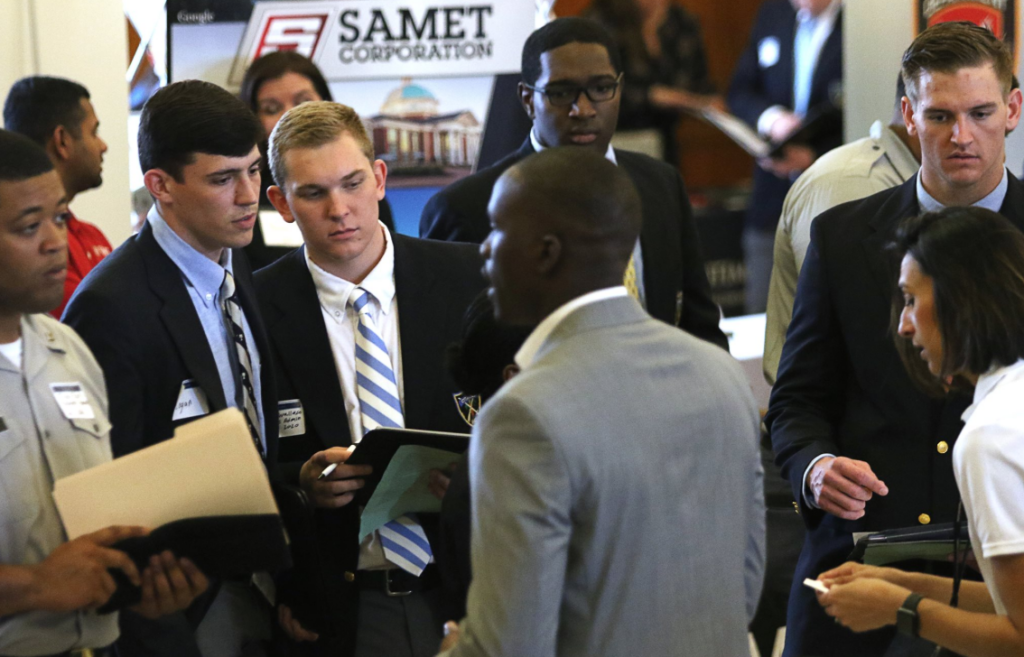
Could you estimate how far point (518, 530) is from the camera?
147cm

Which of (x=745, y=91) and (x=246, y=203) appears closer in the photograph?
(x=246, y=203)

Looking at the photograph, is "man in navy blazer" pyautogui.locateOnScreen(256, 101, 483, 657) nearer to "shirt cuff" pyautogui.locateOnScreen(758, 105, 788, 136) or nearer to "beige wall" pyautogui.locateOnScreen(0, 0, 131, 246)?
"beige wall" pyautogui.locateOnScreen(0, 0, 131, 246)

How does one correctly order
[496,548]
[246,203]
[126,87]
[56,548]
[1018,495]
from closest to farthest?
1. [496,548]
2. [1018,495]
3. [56,548]
4. [246,203]
5. [126,87]

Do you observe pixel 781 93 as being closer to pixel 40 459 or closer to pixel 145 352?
pixel 145 352

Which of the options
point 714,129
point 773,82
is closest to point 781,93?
point 773,82

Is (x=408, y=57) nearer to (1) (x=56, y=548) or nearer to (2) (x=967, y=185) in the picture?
(2) (x=967, y=185)

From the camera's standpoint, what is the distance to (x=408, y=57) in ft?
14.4

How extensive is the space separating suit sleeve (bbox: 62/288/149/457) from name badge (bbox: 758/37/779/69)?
5.37 m

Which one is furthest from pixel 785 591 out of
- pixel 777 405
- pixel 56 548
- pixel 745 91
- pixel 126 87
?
pixel 745 91

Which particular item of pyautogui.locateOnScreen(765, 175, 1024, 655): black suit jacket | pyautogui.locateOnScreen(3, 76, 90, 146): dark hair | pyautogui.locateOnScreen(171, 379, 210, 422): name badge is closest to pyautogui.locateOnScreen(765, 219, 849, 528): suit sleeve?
pyautogui.locateOnScreen(765, 175, 1024, 655): black suit jacket

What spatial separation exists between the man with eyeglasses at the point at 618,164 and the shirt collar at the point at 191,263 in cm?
96

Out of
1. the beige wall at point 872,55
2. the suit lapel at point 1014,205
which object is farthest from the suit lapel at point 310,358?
the beige wall at point 872,55

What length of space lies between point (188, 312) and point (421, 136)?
2.19 m

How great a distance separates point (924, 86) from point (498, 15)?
2143mm
